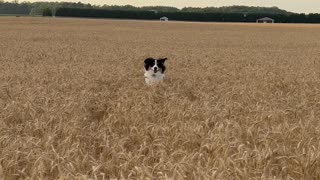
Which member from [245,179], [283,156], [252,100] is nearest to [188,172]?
[245,179]

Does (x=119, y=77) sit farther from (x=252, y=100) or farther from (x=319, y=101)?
(x=319, y=101)

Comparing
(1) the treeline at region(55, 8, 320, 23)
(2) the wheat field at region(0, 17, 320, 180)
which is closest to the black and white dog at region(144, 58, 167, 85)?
(2) the wheat field at region(0, 17, 320, 180)

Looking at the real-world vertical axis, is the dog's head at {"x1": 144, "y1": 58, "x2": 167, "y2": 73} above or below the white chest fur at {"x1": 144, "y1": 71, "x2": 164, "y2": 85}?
above

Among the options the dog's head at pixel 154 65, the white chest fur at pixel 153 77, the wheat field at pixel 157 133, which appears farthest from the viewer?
the dog's head at pixel 154 65

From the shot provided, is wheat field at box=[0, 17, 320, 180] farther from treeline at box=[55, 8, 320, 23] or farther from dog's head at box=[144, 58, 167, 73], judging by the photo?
treeline at box=[55, 8, 320, 23]

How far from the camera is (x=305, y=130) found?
20.6 feet

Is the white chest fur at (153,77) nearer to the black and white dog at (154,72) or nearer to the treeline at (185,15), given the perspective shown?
the black and white dog at (154,72)

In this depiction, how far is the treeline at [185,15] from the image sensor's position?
457ft

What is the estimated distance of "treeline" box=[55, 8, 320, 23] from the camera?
13925 cm

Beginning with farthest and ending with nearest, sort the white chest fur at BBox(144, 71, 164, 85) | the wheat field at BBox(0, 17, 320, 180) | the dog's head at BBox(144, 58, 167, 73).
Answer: the dog's head at BBox(144, 58, 167, 73) → the white chest fur at BBox(144, 71, 164, 85) → the wheat field at BBox(0, 17, 320, 180)

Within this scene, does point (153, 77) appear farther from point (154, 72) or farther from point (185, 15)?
point (185, 15)

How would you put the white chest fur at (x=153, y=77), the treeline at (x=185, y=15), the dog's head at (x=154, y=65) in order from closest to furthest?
the white chest fur at (x=153, y=77) → the dog's head at (x=154, y=65) → the treeline at (x=185, y=15)

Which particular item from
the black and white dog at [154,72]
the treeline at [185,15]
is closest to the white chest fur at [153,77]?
the black and white dog at [154,72]

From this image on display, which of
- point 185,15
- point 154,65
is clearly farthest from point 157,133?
point 185,15
